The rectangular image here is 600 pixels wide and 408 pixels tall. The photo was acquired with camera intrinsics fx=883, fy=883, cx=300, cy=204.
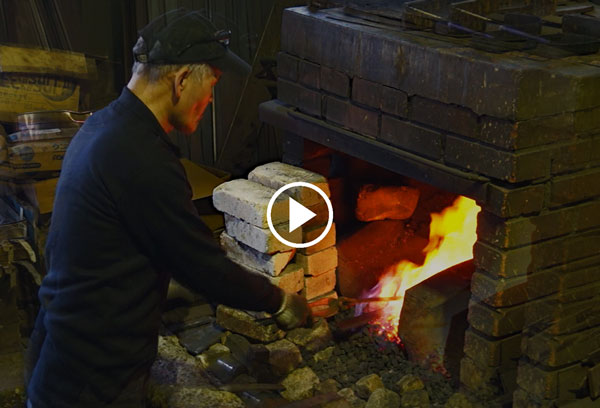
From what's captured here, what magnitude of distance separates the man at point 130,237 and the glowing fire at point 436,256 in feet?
7.32

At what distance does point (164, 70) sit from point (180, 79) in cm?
7

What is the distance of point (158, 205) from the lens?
3260 millimetres

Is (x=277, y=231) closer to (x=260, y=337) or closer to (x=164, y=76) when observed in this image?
(x=260, y=337)

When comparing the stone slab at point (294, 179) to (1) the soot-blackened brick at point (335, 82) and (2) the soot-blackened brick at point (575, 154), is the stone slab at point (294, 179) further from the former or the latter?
(2) the soot-blackened brick at point (575, 154)

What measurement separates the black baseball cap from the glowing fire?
2.47 metres

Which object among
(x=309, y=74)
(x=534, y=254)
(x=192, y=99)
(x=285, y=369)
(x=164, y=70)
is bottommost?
(x=285, y=369)

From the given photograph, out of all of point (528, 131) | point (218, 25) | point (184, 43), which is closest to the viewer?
point (184, 43)

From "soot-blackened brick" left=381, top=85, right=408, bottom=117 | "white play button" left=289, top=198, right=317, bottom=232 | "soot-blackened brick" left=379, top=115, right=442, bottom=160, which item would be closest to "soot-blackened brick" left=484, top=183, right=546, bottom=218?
"soot-blackened brick" left=379, top=115, right=442, bottom=160

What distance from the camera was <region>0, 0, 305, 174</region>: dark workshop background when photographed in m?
6.90

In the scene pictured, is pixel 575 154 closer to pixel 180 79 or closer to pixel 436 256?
pixel 436 256

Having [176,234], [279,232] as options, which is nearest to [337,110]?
[279,232]

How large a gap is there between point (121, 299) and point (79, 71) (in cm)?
391

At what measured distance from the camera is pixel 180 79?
3.45m

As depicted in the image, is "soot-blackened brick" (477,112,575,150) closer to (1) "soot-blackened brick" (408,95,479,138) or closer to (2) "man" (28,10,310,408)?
(1) "soot-blackened brick" (408,95,479,138)
